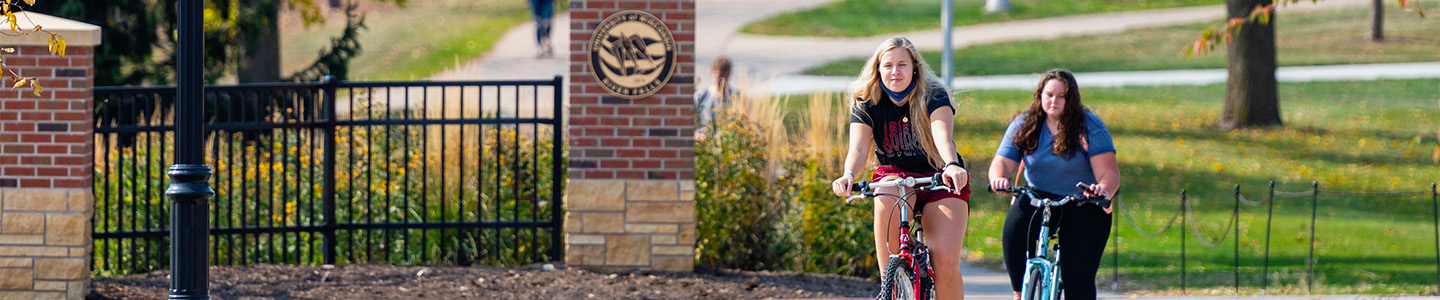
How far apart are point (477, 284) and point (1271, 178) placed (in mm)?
8535

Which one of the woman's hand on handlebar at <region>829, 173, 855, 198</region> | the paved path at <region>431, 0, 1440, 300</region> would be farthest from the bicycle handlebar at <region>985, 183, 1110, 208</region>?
the paved path at <region>431, 0, 1440, 300</region>

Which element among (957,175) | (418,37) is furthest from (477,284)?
(418,37)

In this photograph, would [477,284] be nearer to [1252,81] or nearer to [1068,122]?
[1068,122]

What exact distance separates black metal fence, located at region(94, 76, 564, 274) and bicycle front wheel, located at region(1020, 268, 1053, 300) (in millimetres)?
2900

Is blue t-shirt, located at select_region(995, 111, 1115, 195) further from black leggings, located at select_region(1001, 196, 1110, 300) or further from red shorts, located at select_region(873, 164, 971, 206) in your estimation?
red shorts, located at select_region(873, 164, 971, 206)

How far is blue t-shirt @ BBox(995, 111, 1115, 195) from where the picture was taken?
5668 mm

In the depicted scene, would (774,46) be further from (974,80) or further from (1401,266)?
(1401,266)

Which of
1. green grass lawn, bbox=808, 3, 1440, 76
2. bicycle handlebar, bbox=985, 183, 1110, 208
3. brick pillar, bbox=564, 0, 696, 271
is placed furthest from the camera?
green grass lawn, bbox=808, 3, 1440, 76

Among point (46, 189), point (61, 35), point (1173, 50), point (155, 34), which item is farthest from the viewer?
point (1173, 50)

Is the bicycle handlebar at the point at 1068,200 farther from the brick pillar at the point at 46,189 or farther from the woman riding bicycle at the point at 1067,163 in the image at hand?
the brick pillar at the point at 46,189

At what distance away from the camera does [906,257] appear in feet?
17.2

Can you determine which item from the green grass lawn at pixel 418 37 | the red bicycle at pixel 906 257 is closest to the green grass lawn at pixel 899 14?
the green grass lawn at pixel 418 37

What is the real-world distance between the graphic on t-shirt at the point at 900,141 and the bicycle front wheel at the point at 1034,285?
645 millimetres

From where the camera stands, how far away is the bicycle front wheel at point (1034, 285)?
5531mm
